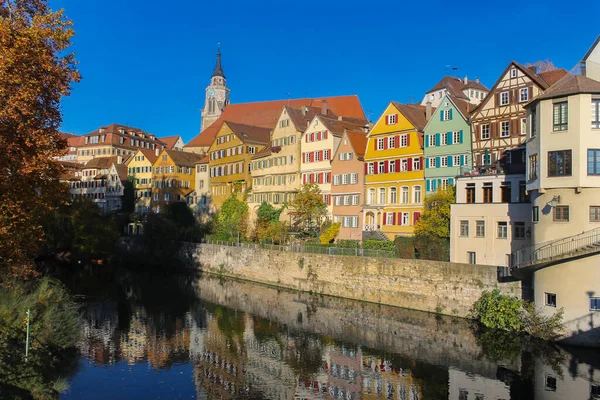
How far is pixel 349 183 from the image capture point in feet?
152

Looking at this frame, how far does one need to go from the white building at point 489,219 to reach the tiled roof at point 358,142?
13756mm

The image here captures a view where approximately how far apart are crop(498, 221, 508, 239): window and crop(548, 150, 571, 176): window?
647 centimetres

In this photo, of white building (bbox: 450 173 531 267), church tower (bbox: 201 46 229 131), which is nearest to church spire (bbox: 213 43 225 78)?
church tower (bbox: 201 46 229 131)

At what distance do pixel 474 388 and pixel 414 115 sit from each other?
27.2 m

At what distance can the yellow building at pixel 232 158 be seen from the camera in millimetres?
59125

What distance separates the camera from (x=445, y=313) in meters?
30.1

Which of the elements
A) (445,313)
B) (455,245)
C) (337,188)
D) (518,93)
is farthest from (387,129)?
(445,313)

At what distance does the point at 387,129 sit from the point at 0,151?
31.8 m

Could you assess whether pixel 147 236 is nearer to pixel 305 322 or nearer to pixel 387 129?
pixel 387 129

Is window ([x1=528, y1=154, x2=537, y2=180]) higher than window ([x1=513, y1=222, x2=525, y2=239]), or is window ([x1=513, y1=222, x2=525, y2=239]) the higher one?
window ([x1=528, y1=154, x2=537, y2=180])

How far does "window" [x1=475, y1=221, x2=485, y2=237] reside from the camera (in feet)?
102

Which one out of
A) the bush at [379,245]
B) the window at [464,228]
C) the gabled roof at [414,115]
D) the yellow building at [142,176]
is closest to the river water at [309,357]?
the bush at [379,245]

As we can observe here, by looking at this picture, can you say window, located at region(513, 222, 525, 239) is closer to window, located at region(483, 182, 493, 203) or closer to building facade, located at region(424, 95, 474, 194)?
window, located at region(483, 182, 493, 203)

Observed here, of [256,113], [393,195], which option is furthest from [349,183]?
[256,113]
